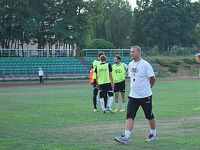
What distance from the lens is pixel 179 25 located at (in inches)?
3364

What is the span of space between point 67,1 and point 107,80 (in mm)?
47088

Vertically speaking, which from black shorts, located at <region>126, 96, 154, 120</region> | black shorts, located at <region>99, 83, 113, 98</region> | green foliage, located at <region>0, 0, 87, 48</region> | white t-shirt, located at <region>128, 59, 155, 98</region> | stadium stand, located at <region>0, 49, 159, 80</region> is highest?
green foliage, located at <region>0, 0, 87, 48</region>

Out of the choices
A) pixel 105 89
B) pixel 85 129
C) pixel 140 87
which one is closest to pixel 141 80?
pixel 140 87

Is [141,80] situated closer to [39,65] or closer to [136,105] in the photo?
[136,105]

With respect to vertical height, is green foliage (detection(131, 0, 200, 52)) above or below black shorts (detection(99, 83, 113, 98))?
above

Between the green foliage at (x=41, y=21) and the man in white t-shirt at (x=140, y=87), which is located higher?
the green foliage at (x=41, y=21)

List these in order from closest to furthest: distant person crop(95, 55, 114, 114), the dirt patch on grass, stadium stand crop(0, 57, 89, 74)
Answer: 1. the dirt patch on grass
2. distant person crop(95, 55, 114, 114)
3. stadium stand crop(0, 57, 89, 74)

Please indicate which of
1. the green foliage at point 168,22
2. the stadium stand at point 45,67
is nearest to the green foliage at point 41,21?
the stadium stand at point 45,67

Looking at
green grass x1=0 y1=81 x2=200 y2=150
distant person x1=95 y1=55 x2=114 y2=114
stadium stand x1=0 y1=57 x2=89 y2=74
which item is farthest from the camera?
stadium stand x1=0 y1=57 x2=89 y2=74

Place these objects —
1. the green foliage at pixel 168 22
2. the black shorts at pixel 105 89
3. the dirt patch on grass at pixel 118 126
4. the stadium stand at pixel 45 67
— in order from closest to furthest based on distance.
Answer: the dirt patch on grass at pixel 118 126 < the black shorts at pixel 105 89 < the stadium stand at pixel 45 67 < the green foliage at pixel 168 22

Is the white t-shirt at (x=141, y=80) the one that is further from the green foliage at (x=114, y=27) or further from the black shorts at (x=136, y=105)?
the green foliage at (x=114, y=27)

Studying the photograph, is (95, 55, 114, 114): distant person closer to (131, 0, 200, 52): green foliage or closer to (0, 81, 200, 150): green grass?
(0, 81, 200, 150): green grass

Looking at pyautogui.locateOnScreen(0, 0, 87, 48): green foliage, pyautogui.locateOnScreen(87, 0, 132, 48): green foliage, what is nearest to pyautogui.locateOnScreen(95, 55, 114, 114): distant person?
pyautogui.locateOnScreen(0, 0, 87, 48): green foliage

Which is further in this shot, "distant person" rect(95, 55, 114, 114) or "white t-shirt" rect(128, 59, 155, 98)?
"distant person" rect(95, 55, 114, 114)
